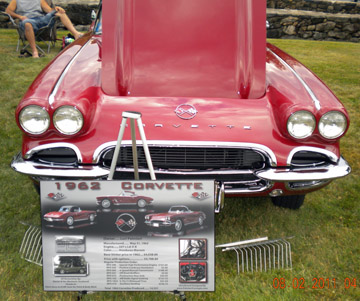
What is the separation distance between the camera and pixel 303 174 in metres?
2.49

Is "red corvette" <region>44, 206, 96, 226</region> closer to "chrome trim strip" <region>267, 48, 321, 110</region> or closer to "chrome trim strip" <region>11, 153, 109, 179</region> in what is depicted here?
"chrome trim strip" <region>11, 153, 109, 179</region>

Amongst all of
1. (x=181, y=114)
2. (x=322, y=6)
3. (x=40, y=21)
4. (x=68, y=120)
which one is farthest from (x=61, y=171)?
(x=322, y=6)

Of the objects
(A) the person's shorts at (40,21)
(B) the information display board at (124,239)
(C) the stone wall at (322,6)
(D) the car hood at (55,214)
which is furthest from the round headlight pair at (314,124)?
(C) the stone wall at (322,6)

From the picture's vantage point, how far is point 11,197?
127 inches

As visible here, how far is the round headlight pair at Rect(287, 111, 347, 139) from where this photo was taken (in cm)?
252

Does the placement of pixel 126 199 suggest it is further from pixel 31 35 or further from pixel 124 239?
pixel 31 35

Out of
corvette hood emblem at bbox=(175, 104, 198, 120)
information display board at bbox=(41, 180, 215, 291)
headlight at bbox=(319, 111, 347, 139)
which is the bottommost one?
information display board at bbox=(41, 180, 215, 291)

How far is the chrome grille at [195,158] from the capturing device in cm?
246

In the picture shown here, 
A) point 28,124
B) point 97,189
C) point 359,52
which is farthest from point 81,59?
point 359,52

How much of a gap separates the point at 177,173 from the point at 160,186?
1.84 ft

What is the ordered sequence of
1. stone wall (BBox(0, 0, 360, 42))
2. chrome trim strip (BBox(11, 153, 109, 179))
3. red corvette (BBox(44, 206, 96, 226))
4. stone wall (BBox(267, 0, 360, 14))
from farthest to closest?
stone wall (BBox(267, 0, 360, 14)) → stone wall (BBox(0, 0, 360, 42)) → chrome trim strip (BBox(11, 153, 109, 179)) → red corvette (BBox(44, 206, 96, 226))

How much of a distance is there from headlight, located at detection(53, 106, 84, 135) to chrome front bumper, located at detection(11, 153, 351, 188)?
214mm

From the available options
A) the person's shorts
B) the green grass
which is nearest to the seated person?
the person's shorts
